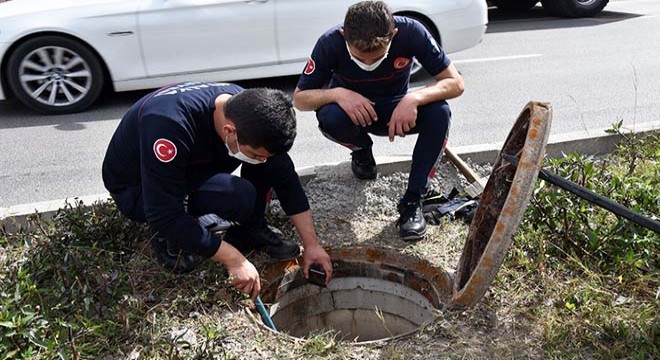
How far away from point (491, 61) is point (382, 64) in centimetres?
441

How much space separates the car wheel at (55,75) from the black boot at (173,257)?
3.46 meters

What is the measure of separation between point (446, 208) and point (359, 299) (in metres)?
0.68

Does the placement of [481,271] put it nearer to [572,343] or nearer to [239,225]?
[572,343]

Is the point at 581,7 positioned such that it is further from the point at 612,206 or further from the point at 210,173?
the point at 210,173

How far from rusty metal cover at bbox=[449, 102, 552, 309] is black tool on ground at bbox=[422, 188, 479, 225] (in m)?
0.56

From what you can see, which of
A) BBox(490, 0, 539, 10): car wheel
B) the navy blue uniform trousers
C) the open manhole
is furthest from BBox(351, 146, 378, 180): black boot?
BBox(490, 0, 539, 10): car wheel

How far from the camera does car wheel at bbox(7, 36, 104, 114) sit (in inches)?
232

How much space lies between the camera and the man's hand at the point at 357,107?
11.3 ft

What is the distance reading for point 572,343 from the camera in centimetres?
257

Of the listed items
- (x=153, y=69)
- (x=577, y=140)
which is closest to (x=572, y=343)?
(x=577, y=140)

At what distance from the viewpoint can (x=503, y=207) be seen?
2389 millimetres

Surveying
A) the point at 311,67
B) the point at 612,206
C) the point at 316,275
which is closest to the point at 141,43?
the point at 311,67

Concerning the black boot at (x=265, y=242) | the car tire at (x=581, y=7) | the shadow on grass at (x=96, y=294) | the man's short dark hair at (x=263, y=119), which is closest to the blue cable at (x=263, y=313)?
the shadow on grass at (x=96, y=294)

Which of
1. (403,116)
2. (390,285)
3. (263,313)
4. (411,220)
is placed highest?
(403,116)
